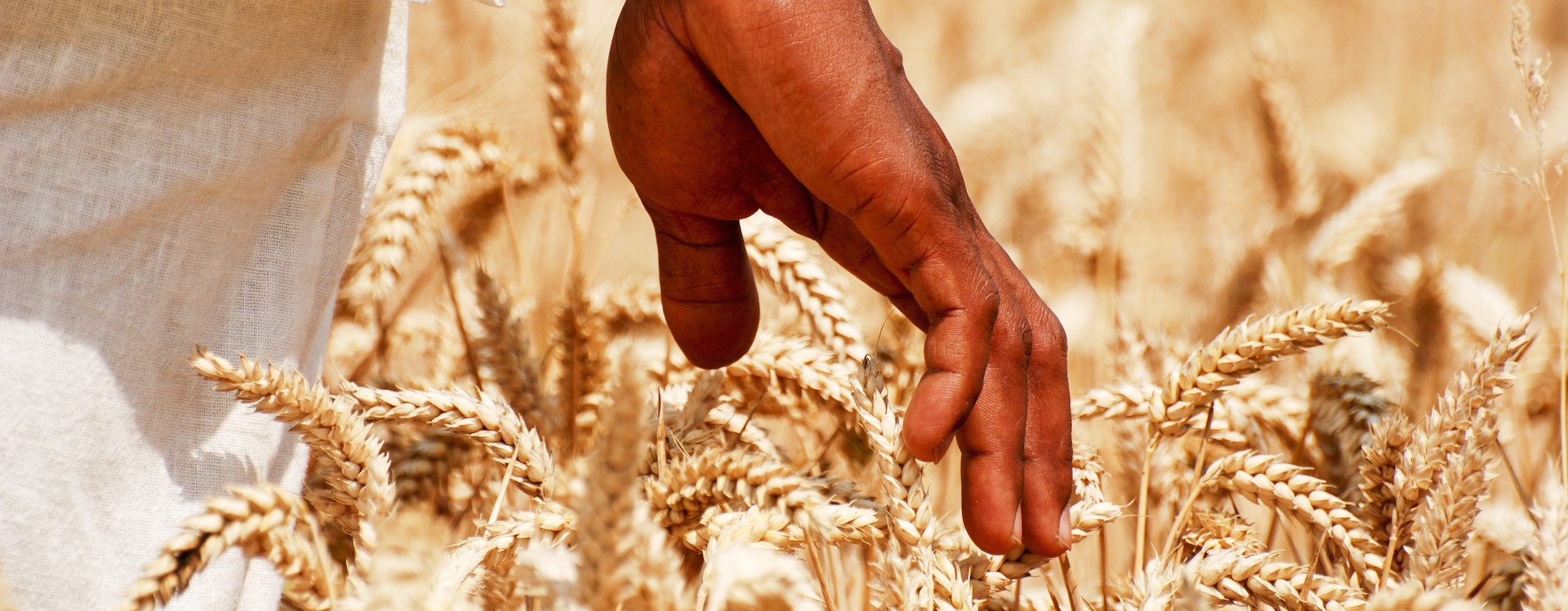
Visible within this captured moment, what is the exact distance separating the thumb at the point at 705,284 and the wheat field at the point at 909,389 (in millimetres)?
95

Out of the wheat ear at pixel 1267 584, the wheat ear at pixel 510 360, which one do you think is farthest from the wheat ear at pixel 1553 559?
the wheat ear at pixel 510 360

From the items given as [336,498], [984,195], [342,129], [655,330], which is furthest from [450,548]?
[984,195]

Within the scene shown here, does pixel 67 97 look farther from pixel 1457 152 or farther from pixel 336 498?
pixel 1457 152

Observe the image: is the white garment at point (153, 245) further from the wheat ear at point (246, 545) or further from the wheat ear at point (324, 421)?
the wheat ear at point (246, 545)

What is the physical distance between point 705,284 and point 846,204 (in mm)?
224

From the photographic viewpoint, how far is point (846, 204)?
68 centimetres

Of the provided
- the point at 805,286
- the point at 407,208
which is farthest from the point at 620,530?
the point at 407,208

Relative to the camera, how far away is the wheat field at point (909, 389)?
639 mm

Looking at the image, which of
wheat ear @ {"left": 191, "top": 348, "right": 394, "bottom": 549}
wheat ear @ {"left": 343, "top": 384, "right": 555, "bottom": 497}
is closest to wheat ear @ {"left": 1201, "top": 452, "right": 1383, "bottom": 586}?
wheat ear @ {"left": 343, "top": 384, "right": 555, "bottom": 497}

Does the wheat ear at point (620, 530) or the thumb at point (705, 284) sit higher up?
the thumb at point (705, 284)

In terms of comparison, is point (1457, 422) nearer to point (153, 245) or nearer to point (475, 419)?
point (475, 419)

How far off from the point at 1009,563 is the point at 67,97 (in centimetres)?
81

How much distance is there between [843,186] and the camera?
0.67 m

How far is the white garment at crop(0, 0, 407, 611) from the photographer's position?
0.76m
